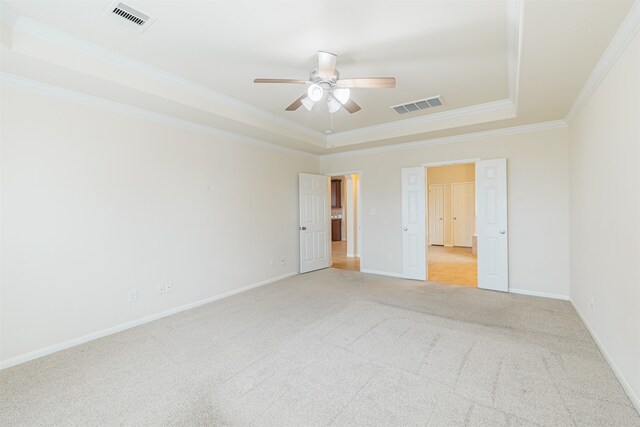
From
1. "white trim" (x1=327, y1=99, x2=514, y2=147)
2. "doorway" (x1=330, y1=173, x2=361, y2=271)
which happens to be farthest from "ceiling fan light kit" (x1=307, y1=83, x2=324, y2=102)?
"doorway" (x1=330, y1=173, x2=361, y2=271)

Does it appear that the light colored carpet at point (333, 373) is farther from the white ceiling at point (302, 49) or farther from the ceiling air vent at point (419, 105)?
the ceiling air vent at point (419, 105)

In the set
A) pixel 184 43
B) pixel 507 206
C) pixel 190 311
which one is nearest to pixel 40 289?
pixel 190 311

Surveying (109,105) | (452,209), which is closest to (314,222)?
(109,105)

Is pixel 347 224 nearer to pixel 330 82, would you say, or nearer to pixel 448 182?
pixel 448 182

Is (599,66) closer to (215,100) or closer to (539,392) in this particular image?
(539,392)

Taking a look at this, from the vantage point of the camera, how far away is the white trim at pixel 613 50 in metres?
1.81

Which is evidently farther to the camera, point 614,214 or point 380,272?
point 380,272

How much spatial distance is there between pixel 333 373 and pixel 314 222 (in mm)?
3931

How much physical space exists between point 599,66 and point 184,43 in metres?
3.49

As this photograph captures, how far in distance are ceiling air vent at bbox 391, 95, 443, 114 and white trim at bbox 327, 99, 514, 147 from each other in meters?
0.40

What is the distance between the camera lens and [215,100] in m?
3.60

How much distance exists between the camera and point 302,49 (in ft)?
8.65

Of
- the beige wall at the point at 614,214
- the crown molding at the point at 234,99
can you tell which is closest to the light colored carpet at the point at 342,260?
the crown molding at the point at 234,99

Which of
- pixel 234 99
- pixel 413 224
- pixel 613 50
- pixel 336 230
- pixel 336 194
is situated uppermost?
pixel 234 99
